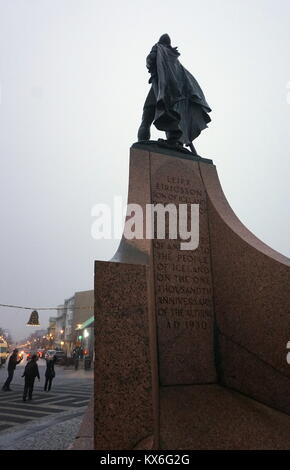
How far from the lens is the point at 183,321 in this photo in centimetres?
358

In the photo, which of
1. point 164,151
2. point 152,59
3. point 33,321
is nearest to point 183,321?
point 164,151

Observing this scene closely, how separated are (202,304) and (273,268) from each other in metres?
0.92

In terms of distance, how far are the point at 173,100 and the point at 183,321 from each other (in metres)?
3.67

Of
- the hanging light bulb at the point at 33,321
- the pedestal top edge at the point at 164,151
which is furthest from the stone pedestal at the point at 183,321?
the hanging light bulb at the point at 33,321

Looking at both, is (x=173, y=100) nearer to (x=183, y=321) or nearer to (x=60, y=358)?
(x=183, y=321)

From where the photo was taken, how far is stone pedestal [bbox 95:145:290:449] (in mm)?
2279

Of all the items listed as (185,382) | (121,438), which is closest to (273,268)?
(185,382)

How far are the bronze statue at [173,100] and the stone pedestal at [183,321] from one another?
2.47 ft

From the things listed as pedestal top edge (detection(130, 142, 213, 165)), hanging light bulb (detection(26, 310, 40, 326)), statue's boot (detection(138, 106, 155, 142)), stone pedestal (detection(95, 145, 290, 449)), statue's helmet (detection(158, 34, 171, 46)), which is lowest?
hanging light bulb (detection(26, 310, 40, 326))

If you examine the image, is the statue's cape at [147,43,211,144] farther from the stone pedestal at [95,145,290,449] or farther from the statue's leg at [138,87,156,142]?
the stone pedestal at [95,145,290,449]

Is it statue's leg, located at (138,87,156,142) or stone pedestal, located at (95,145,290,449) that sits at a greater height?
statue's leg, located at (138,87,156,142)

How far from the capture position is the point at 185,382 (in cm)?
336

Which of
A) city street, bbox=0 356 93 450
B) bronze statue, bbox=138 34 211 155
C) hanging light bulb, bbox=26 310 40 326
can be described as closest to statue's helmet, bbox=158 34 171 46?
bronze statue, bbox=138 34 211 155

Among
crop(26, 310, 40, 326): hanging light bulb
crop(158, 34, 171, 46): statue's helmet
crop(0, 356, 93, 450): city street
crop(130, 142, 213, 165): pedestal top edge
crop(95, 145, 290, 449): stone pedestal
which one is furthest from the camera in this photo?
crop(26, 310, 40, 326): hanging light bulb
